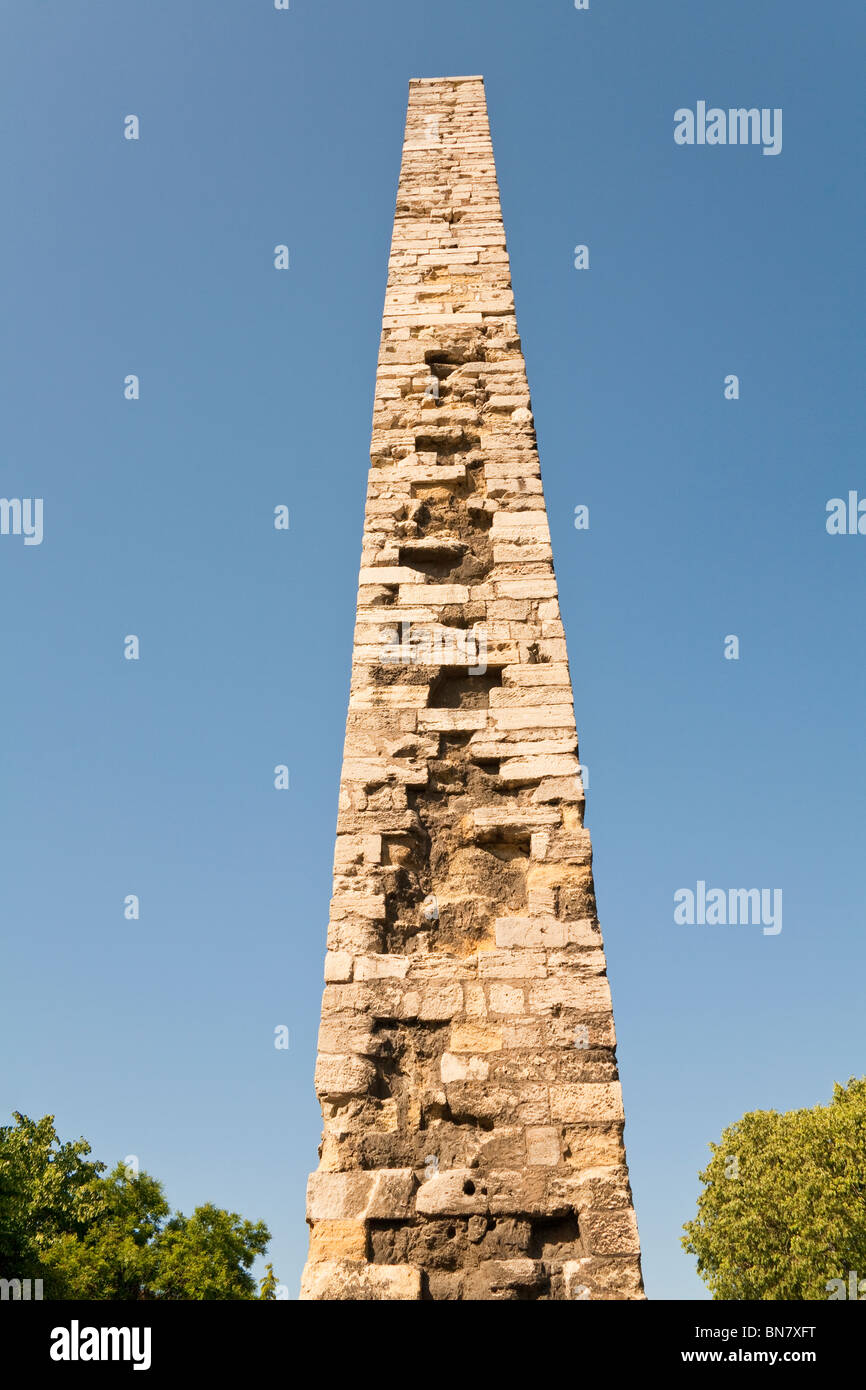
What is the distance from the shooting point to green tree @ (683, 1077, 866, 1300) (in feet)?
59.1

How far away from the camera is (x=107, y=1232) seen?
66.9ft

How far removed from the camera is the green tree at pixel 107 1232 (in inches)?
733

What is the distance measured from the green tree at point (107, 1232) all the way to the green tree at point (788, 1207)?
1081 cm

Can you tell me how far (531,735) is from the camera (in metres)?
4.77

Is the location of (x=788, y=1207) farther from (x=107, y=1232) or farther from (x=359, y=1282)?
(x=359, y=1282)

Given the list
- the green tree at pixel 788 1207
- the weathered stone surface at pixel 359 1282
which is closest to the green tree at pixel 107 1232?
the green tree at pixel 788 1207

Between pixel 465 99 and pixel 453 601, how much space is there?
5565 mm

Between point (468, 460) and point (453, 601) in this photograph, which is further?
point (468, 460)

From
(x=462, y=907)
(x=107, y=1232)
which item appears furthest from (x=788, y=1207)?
(x=462, y=907)

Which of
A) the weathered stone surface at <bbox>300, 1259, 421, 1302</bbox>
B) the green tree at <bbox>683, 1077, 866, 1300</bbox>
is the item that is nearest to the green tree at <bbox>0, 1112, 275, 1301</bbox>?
the green tree at <bbox>683, 1077, 866, 1300</bbox>

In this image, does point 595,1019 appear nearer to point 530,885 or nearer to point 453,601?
point 530,885

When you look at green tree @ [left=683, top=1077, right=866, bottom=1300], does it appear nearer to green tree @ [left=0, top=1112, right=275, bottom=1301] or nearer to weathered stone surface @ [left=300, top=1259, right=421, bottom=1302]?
green tree @ [left=0, top=1112, right=275, bottom=1301]
